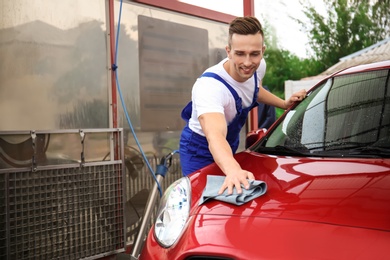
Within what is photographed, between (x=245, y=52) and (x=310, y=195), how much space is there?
0.98 metres

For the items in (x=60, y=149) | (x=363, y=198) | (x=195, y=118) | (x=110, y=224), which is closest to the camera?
(x=363, y=198)

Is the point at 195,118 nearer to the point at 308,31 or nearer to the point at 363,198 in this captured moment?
the point at 363,198

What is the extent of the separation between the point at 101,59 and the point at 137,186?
1.10 m

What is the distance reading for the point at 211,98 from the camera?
2.99 metres

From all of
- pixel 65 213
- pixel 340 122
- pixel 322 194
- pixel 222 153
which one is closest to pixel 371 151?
pixel 340 122

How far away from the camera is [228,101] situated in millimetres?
3131

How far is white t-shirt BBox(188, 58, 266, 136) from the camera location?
2.97 meters

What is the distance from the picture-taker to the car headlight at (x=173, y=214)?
8.14 ft

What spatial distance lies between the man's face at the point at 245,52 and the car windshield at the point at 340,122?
424 millimetres

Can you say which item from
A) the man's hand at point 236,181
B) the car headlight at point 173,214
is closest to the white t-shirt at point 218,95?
the car headlight at point 173,214

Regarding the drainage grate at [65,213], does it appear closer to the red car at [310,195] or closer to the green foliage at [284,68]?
the red car at [310,195]

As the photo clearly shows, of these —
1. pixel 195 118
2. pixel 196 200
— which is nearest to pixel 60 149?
pixel 195 118

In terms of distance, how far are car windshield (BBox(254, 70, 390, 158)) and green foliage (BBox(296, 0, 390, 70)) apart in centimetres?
3315

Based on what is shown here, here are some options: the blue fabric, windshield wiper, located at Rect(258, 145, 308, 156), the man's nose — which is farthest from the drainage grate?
the blue fabric
